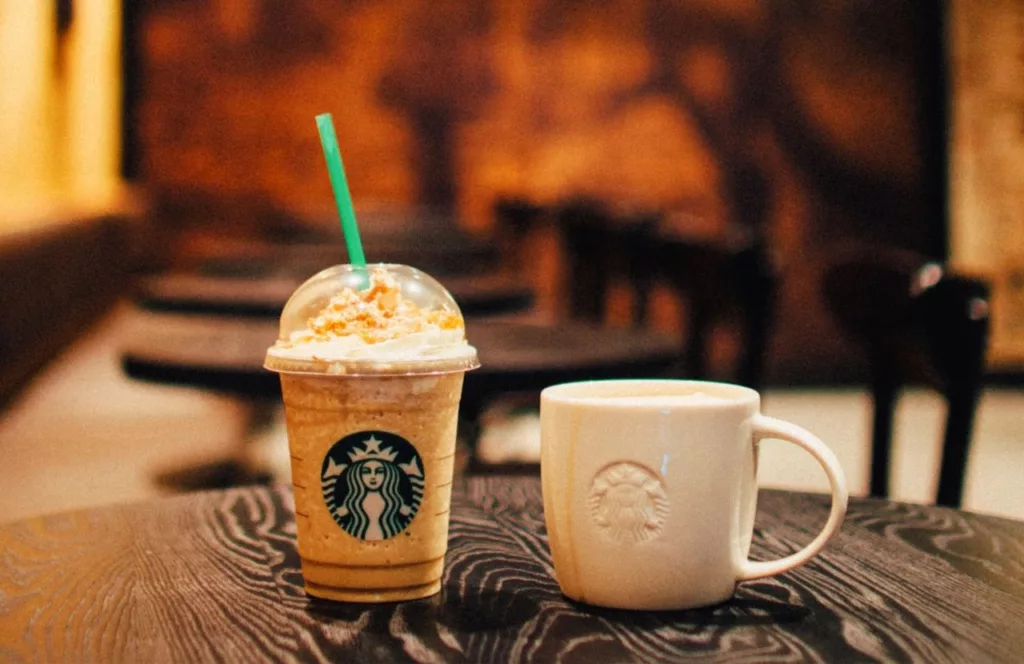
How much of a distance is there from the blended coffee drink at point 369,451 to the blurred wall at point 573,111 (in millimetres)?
5338

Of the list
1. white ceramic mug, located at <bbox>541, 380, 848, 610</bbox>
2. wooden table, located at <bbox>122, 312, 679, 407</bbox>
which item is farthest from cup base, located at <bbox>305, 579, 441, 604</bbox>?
wooden table, located at <bbox>122, 312, 679, 407</bbox>

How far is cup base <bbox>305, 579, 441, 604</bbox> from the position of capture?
0.72 m

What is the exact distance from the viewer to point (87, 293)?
13.2 ft

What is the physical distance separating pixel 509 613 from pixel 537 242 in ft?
18.1

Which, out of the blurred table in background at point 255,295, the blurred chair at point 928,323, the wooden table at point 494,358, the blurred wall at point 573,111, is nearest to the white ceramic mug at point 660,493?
the blurred chair at point 928,323

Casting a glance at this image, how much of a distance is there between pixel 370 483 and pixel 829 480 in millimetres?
286

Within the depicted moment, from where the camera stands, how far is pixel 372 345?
0.74 meters

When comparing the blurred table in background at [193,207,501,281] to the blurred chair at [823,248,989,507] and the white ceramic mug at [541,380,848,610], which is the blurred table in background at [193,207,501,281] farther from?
the white ceramic mug at [541,380,848,610]

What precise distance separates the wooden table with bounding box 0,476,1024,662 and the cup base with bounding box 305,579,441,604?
0.5 inches

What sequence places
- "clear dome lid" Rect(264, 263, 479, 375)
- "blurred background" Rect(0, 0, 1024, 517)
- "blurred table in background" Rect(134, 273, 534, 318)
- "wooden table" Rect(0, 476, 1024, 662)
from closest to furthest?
A: "wooden table" Rect(0, 476, 1024, 662) → "clear dome lid" Rect(264, 263, 479, 375) → "blurred table in background" Rect(134, 273, 534, 318) → "blurred background" Rect(0, 0, 1024, 517)

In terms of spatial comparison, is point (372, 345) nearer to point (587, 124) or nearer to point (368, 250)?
point (368, 250)

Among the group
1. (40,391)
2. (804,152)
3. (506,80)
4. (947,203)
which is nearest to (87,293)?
(40,391)

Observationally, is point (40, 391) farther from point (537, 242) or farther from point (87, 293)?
point (537, 242)

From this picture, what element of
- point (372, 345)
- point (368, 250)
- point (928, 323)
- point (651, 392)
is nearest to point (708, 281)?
point (928, 323)
